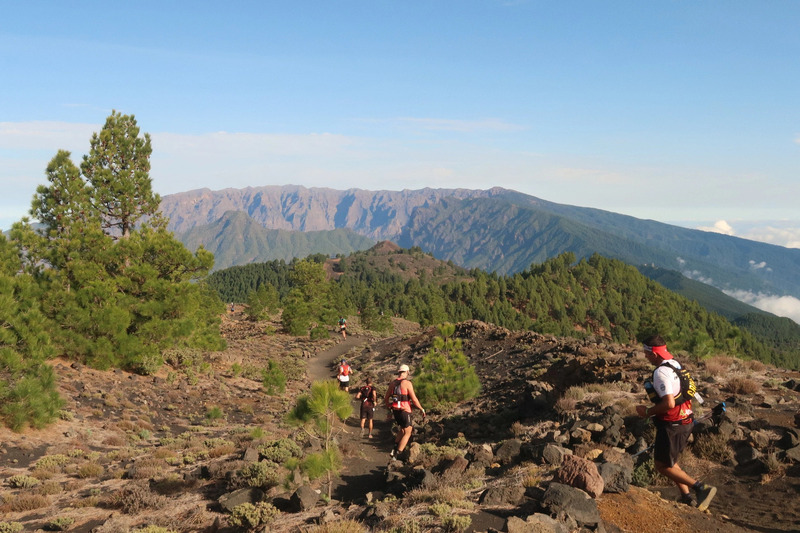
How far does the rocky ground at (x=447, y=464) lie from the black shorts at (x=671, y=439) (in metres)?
0.78

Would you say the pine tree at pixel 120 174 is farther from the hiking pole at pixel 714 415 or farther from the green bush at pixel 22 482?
the hiking pole at pixel 714 415

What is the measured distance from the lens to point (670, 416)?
23.6 feet

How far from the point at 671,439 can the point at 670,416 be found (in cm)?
36

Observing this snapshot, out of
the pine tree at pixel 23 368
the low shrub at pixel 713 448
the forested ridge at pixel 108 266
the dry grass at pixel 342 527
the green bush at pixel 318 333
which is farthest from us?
the green bush at pixel 318 333

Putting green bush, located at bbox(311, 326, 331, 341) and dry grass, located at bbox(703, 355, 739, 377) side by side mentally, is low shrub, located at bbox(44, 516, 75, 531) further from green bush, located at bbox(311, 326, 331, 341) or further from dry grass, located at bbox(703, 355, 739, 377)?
green bush, located at bbox(311, 326, 331, 341)

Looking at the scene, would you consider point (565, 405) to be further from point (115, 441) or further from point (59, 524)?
point (115, 441)

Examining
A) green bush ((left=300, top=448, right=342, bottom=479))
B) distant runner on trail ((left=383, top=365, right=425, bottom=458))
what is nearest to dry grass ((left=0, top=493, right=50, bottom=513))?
green bush ((left=300, top=448, right=342, bottom=479))

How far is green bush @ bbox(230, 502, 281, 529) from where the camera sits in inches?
316

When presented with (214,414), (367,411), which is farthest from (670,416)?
(214,414)

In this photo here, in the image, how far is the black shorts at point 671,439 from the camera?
7.23 m

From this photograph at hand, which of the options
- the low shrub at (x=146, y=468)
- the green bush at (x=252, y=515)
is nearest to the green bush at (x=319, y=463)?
the green bush at (x=252, y=515)

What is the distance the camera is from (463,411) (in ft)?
61.5

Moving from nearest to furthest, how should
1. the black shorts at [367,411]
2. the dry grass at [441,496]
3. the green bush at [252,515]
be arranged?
the dry grass at [441,496] < the green bush at [252,515] < the black shorts at [367,411]

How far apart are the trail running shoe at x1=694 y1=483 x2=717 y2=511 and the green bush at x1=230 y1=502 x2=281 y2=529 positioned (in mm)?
6715
